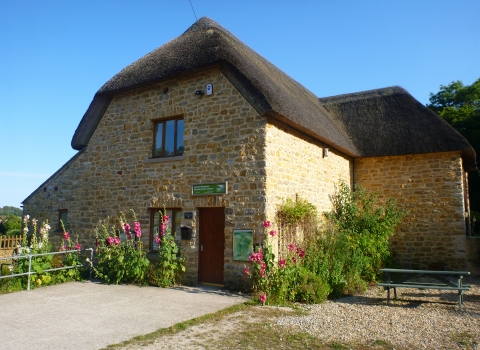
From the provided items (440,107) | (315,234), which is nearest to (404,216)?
(315,234)

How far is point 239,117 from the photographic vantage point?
8758 mm

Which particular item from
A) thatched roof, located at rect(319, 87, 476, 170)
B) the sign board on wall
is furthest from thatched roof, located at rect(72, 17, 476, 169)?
the sign board on wall

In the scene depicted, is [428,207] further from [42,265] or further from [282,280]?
[42,265]

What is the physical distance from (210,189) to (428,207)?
7.44m

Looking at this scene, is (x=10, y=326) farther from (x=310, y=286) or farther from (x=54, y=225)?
(x=54, y=225)

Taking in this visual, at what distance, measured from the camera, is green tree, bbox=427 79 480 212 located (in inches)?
721

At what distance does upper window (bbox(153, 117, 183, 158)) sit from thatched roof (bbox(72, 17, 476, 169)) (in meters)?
1.16

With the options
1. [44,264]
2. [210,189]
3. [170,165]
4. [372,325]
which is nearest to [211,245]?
[210,189]

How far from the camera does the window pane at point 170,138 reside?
995 cm

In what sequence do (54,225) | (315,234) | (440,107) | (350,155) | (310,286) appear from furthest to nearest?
(440,107) → (350,155) → (54,225) → (315,234) → (310,286)

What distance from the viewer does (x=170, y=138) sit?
1006 centimetres

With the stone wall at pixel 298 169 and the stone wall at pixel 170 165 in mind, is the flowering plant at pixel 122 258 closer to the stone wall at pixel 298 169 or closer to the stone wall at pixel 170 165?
the stone wall at pixel 170 165

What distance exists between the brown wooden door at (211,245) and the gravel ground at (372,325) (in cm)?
221

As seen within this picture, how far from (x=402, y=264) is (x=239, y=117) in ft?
24.9
